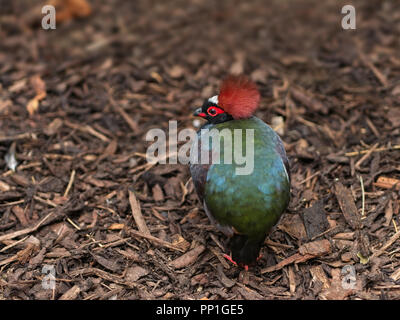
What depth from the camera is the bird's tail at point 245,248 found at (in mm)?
4398

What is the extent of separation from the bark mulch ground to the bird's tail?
305 millimetres

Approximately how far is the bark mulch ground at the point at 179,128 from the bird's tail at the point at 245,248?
0.30m

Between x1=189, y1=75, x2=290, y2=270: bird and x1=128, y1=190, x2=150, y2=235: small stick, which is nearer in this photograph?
x1=189, y1=75, x2=290, y2=270: bird

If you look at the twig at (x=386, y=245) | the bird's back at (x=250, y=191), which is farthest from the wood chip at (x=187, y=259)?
the twig at (x=386, y=245)

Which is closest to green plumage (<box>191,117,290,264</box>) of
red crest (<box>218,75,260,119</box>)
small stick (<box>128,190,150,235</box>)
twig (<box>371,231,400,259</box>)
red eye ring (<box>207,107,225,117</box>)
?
red crest (<box>218,75,260,119</box>)

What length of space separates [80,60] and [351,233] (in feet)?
17.3

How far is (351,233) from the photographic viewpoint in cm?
498

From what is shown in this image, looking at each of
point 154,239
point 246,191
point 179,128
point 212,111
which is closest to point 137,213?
point 154,239

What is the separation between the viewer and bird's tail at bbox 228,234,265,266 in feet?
14.4

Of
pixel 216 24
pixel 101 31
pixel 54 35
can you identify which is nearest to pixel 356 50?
pixel 216 24

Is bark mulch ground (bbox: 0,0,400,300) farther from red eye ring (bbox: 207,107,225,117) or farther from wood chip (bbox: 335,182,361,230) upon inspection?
red eye ring (bbox: 207,107,225,117)

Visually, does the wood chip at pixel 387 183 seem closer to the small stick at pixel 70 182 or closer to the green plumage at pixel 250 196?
the green plumage at pixel 250 196

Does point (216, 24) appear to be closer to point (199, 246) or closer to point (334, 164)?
point (334, 164)
